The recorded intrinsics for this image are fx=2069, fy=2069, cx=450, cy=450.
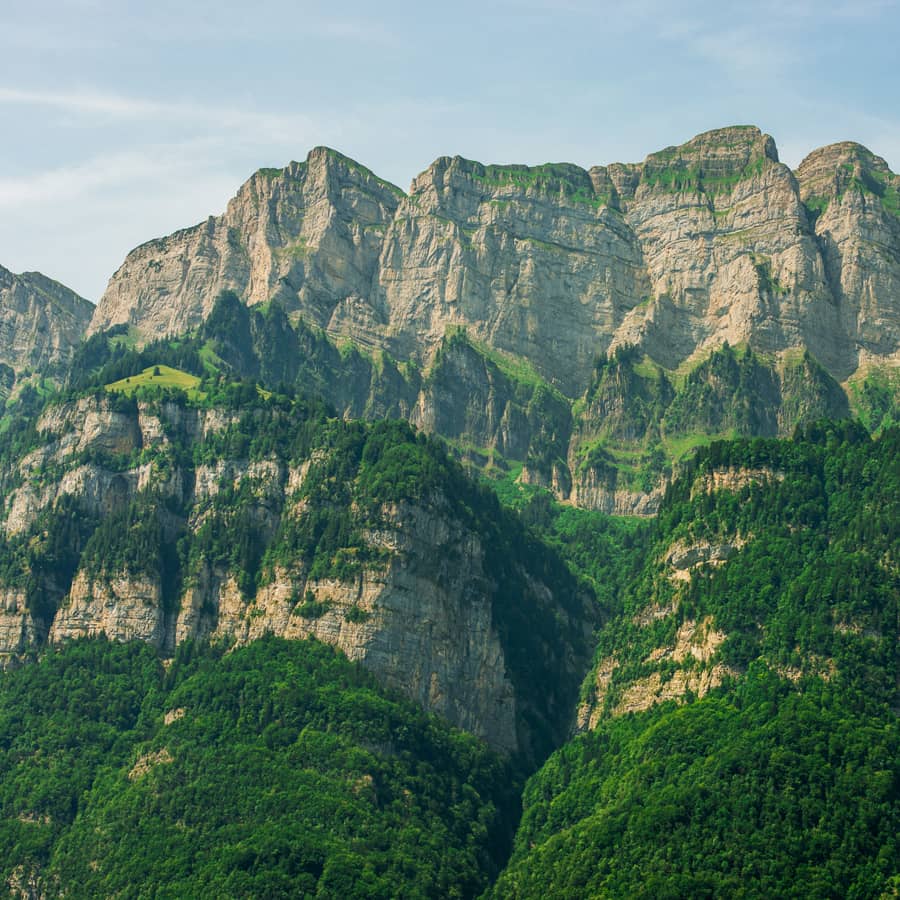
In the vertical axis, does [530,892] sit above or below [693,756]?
below

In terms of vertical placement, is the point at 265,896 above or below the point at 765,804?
below

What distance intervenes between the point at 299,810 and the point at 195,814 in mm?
10327

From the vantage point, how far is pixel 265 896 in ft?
608

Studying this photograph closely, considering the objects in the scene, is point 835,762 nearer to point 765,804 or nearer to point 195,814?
point 765,804

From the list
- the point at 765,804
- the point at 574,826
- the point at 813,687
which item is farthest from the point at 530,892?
the point at 813,687

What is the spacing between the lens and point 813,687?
19888cm

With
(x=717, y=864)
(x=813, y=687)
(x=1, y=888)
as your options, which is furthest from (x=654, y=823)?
(x=1, y=888)

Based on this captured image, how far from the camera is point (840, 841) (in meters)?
178

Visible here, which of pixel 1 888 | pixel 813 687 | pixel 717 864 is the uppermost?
pixel 813 687

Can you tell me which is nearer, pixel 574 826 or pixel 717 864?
pixel 717 864

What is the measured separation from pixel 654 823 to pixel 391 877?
24.8 meters

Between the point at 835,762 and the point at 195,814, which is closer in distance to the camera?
the point at 835,762

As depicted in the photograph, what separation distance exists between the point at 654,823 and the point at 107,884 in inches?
2031

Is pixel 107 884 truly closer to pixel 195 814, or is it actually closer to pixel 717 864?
pixel 195 814
